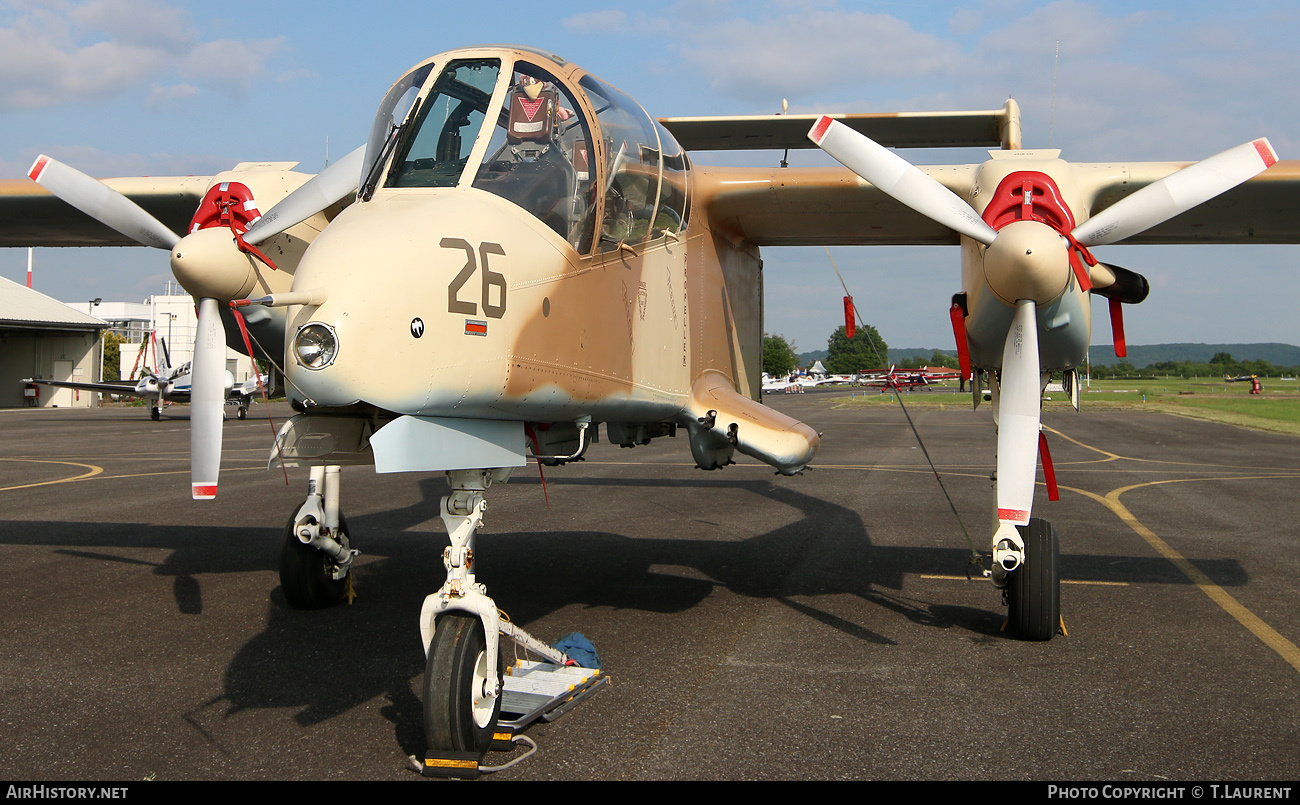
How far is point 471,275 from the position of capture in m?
4.18

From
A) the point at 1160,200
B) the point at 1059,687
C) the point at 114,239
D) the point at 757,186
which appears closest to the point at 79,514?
the point at 114,239

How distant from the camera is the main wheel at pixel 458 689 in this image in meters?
4.21

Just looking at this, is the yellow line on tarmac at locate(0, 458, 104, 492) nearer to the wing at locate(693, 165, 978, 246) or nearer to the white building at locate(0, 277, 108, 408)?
the wing at locate(693, 165, 978, 246)

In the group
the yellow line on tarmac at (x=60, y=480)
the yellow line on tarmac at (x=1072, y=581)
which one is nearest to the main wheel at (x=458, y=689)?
the yellow line on tarmac at (x=1072, y=581)

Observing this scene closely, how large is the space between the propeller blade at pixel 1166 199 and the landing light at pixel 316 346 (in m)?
4.91

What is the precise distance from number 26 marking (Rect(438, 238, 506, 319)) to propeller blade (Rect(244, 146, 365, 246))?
2.23 m

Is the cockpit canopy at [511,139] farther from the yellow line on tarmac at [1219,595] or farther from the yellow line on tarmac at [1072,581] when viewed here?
the yellow line on tarmac at [1219,595]

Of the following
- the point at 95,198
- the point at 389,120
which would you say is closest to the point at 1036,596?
the point at 389,120

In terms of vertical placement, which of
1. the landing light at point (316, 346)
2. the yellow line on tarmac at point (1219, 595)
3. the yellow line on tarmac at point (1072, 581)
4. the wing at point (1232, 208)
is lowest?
the yellow line on tarmac at point (1072, 581)

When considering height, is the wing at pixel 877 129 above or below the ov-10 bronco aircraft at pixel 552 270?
above

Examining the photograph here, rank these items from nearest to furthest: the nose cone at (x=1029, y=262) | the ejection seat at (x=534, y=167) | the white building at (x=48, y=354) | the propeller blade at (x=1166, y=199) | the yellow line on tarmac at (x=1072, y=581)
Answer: the ejection seat at (x=534, y=167), the nose cone at (x=1029, y=262), the propeller blade at (x=1166, y=199), the yellow line on tarmac at (x=1072, y=581), the white building at (x=48, y=354)

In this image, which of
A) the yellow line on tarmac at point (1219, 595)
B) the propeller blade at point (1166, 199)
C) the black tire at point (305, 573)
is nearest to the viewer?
the propeller blade at point (1166, 199)

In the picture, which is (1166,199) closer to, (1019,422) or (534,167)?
(1019,422)

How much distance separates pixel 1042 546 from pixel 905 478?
34.4 feet
